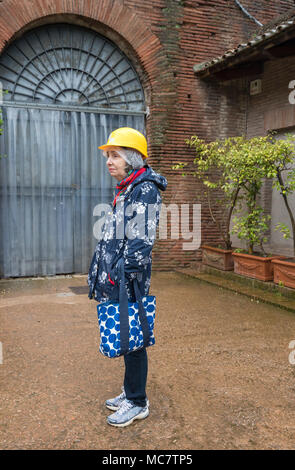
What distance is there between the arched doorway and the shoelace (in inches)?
206

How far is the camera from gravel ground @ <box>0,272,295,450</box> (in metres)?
2.52

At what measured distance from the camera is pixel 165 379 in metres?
3.36

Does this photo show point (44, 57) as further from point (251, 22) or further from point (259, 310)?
point (259, 310)

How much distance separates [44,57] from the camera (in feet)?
24.3

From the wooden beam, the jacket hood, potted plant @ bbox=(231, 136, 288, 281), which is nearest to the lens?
the jacket hood

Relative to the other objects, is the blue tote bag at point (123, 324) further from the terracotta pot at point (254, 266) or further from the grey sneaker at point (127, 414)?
the terracotta pot at point (254, 266)

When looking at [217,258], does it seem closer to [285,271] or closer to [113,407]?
[285,271]

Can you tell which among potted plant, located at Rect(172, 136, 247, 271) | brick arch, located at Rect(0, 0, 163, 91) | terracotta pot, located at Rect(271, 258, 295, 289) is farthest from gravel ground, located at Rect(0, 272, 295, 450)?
brick arch, located at Rect(0, 0, 163, 91)

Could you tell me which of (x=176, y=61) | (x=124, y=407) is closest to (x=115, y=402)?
(x=124, y=407)

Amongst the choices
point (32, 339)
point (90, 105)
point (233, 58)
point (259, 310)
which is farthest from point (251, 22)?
point (32, 339)

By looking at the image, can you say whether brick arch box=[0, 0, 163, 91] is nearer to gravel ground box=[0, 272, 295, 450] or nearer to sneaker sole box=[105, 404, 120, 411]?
gravel ground box=[0, 272, 295, 450]

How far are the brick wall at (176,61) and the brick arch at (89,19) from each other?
17 millimetres

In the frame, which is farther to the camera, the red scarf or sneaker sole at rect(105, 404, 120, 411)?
sneaker sole at rect(105, 404, 120, 411)

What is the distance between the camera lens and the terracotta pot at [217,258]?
A: 7.50 meters
